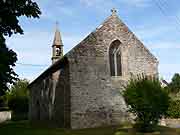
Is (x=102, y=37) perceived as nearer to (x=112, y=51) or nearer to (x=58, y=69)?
(x=112, y=51)

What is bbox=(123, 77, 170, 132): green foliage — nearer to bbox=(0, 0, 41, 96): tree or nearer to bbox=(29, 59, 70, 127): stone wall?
bbox=(29, 59, 70, 127): stone wall

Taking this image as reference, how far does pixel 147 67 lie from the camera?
29.4 m

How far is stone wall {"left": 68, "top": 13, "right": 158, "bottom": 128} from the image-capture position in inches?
1018

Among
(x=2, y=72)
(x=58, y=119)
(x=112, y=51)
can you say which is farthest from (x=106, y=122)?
(x=2, y=72)

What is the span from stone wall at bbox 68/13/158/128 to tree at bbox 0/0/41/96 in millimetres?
7300

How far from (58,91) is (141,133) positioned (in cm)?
987

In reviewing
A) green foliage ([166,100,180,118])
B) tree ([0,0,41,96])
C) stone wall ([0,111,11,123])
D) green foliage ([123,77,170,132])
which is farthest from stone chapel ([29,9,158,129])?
stone wall ([0,111,11,123])

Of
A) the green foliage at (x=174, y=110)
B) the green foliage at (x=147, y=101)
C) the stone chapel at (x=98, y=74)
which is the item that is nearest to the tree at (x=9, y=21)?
the stone chapel at (x=98, y=74)

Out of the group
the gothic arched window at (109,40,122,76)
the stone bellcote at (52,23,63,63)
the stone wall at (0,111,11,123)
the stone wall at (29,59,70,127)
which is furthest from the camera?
the stone wall at (0,111,11,123)

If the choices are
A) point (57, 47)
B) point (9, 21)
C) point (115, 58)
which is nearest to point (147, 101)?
point (115, 58)

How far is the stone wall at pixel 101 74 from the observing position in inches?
1018

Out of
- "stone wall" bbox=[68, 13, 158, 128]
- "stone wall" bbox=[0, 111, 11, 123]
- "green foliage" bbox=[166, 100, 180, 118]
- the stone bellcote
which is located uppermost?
the stone bellcote

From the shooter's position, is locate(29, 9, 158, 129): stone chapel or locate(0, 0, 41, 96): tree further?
locate(29, 9, 158, 129): stone chapel

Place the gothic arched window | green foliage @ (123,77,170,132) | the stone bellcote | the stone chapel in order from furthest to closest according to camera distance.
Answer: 1. the stone bellcote
2. the gothic arched window
3. the stone chapel
4. green foliage @ (123,77,170,132)
